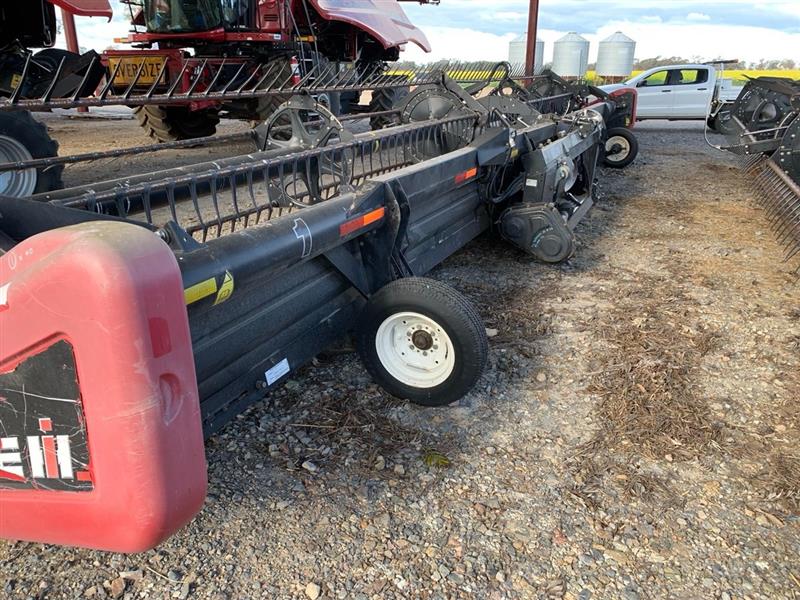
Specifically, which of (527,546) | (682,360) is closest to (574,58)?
(682,360)

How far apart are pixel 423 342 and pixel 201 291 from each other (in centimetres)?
117

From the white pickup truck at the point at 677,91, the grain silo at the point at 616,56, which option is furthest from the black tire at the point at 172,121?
the grain silo at the point at 616,56

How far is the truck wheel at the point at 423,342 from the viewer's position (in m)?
2.55

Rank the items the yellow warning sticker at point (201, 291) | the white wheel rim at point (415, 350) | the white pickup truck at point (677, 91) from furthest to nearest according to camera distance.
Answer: the white pickup truck at point (677, 91), the white wheel rim at point (415, 350), the yellow warning sticker at point (201, 291)

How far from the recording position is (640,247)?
5086 millimetres

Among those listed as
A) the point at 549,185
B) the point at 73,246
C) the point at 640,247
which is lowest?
the point at 640,247

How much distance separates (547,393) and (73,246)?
2.16 metres

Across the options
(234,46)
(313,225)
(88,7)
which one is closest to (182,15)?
(234,46)

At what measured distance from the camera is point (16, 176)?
541cm

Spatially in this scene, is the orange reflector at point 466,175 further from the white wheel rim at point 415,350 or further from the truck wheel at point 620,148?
the truck wheel at point 620,148

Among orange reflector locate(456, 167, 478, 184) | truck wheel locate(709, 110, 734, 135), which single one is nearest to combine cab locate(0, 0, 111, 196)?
orange reflector locate(456, 167, 478, 184)

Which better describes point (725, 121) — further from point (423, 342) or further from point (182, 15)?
point (423, 342)

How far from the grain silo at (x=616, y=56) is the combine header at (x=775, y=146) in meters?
19.5

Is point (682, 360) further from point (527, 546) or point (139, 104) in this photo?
point (139, 104)
